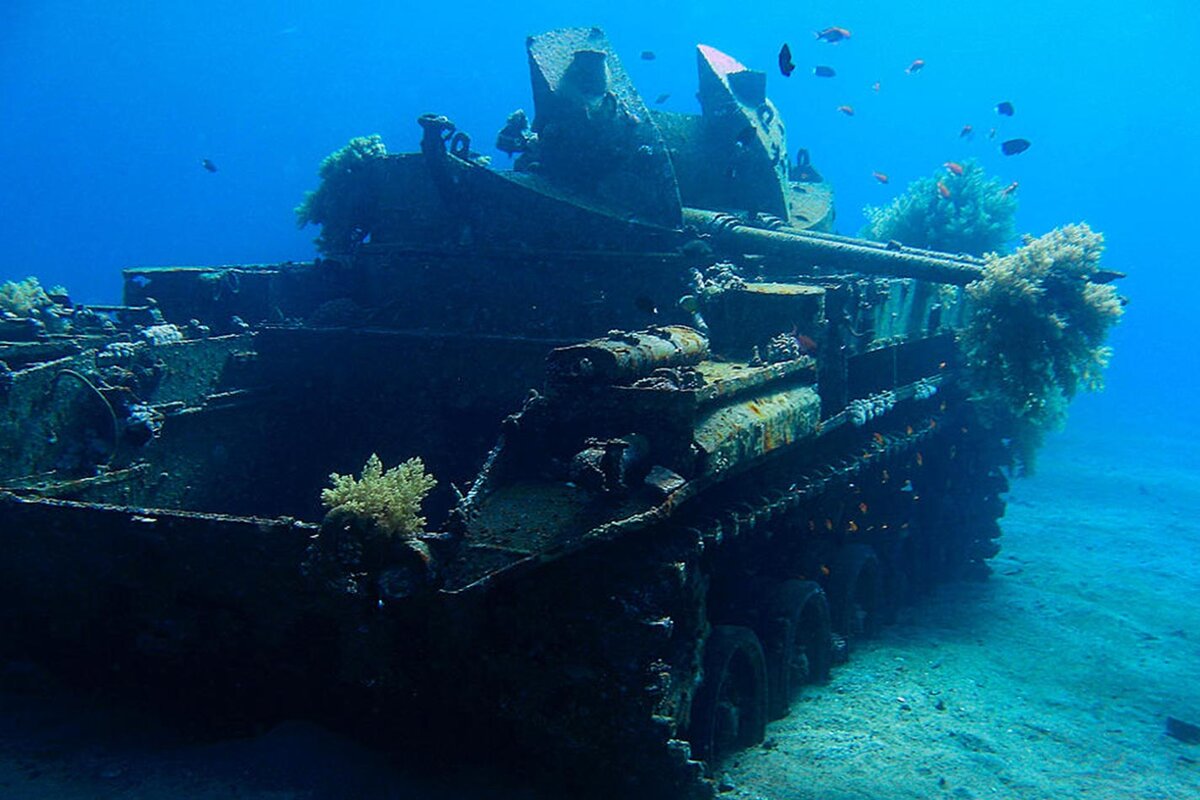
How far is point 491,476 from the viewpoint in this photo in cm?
552

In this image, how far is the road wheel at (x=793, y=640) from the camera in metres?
6.99

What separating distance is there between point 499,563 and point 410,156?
24.0 feet

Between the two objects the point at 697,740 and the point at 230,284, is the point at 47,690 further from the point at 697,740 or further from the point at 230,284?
the point at 230,284

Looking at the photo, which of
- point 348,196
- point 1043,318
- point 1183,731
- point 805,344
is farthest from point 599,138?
point 1183,731

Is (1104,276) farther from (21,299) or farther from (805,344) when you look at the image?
(21,299)

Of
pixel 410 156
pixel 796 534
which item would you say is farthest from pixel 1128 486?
pixel 410 156

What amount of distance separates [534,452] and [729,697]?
2.45m

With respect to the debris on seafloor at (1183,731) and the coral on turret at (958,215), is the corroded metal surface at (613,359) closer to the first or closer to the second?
the debris on seafloor at (1183,731)

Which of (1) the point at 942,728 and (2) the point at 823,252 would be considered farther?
(2) the point at 823,252

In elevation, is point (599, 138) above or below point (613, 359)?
above

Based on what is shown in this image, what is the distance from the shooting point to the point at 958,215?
17938 millimetres

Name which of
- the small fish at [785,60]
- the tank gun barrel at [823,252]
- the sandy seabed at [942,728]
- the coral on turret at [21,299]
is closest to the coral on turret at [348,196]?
the coral on turret at [21,299]

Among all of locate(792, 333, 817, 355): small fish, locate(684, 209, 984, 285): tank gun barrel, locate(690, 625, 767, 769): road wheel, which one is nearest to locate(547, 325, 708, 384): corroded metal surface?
locate(792, 333, 817, 355): small fish

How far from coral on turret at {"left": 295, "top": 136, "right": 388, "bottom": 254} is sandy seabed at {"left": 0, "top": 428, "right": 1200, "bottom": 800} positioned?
22.6 feet
